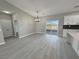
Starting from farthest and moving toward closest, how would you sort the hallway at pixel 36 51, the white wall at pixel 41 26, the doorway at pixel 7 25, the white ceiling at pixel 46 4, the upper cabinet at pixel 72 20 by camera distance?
the white wall at pixel 41 26 < the upper cabinet at pixel 72 20 < the doorway at pixel 7 25 < the white ceiling at pixel 46 4 < the hallway at pixel 36 51

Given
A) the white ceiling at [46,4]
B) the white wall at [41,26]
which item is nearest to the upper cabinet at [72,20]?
the white ceiling at [46,4]

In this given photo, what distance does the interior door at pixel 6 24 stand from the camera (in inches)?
223

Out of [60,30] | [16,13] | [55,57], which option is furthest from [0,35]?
[60,30]

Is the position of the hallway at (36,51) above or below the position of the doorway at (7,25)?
below

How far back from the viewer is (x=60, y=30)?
7629 mm

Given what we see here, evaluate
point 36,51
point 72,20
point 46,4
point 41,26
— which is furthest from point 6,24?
point 72,20

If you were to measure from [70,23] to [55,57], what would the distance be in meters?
5.02

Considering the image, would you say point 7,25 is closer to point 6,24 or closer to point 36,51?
point 6,24

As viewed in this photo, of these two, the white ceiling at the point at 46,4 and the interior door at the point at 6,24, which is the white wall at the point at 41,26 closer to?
the white ceiling at the point at 46,4

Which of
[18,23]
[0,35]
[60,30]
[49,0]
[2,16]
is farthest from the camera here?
[60,30]

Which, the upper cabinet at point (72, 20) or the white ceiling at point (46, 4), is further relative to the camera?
the upper cabinet at point (72, 20)

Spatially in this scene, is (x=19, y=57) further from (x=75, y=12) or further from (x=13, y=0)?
(x=75, y=12)

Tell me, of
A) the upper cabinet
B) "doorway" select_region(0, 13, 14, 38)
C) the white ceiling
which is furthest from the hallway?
the upper cabinet

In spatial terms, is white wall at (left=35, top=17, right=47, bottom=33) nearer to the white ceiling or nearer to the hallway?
the white ceiling
